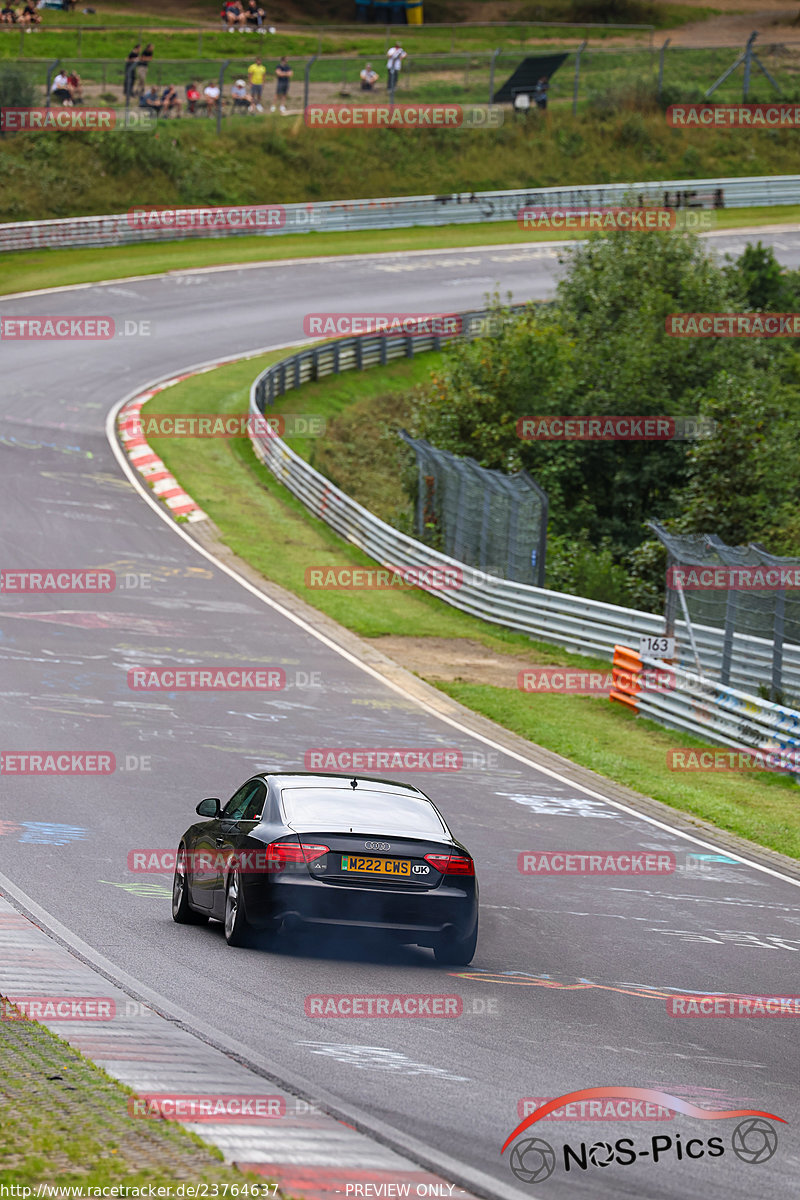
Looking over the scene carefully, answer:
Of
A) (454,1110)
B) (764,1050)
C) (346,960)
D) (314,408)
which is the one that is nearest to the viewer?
(454,1110)

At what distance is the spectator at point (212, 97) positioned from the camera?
59.2 metres

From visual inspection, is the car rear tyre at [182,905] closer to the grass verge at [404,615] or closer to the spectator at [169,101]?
the grass verge at [404,615]

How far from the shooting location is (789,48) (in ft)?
247

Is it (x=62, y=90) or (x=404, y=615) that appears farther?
(x=62, y=90)

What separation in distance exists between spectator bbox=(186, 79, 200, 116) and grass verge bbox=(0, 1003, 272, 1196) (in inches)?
2282

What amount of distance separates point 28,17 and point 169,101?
10.4 meters

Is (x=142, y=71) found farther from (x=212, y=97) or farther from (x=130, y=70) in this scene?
(x=212, y=97)

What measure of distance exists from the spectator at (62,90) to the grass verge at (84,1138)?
180 ft

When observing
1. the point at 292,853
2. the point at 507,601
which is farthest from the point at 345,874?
the point at 507,601

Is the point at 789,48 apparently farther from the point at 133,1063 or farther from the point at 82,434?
the point at 133,1063

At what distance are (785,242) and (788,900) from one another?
5181cm

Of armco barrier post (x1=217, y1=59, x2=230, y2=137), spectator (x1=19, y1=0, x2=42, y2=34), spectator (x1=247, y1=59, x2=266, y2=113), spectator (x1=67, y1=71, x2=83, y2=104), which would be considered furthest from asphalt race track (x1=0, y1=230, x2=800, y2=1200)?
spectator (x1=19, y1=0, x2=42, y2=34)

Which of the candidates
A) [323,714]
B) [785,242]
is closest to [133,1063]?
[323,714]

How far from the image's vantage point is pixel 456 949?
914 cm
